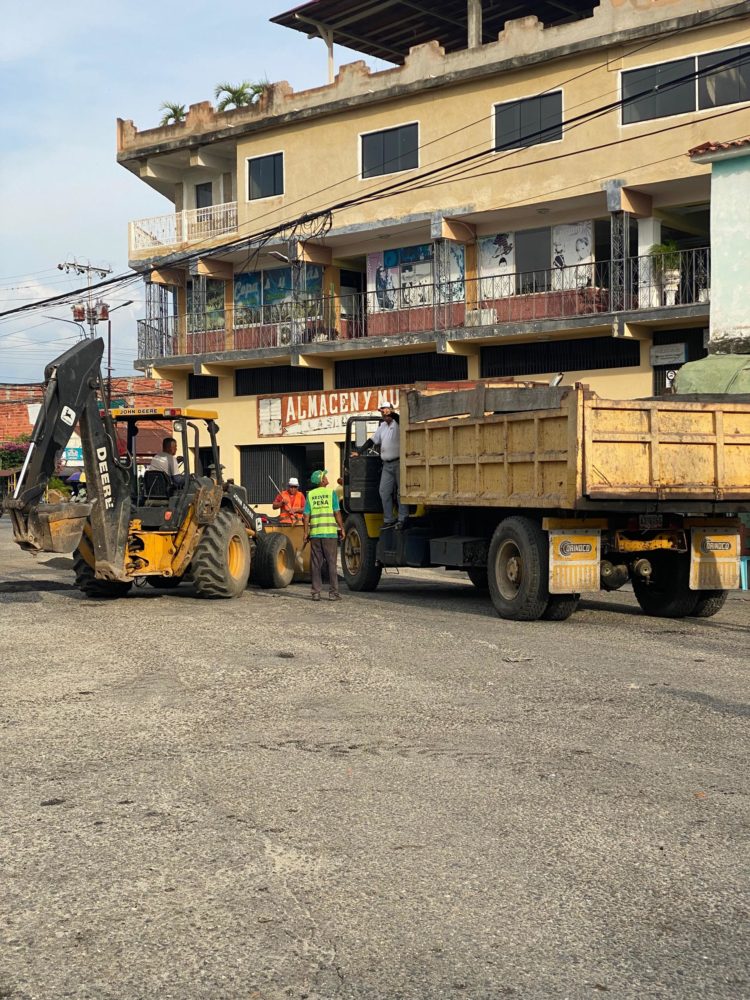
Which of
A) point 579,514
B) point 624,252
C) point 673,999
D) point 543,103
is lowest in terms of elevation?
point 673,999

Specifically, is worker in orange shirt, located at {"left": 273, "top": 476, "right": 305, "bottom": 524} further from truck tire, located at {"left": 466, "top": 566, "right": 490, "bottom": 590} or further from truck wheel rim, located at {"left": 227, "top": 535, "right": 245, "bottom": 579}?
truck tire, located at {"left": 466, "top": 566, "right": 490, "bottom": 590}

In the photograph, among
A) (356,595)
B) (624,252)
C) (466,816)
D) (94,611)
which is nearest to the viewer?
(466,816)

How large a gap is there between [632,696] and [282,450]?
103ft

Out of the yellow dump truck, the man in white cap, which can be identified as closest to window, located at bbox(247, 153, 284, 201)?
the man in white cap

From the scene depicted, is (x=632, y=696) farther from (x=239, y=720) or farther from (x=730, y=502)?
(x=730, y=502)

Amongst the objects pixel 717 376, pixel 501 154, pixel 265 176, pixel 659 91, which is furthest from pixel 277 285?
pixel 717 376

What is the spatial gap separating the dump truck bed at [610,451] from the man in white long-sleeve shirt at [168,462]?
171 inches

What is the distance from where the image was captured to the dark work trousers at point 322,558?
57.2 ft

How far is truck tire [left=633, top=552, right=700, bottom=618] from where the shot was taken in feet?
49.7

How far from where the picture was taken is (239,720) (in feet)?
28.5

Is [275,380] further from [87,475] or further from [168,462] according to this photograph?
[87,475]

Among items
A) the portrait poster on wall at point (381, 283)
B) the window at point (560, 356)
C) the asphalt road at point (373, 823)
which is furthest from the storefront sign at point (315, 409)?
the asphalt road at point (373, 823)

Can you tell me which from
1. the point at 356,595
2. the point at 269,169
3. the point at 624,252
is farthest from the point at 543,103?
the point at 356,595

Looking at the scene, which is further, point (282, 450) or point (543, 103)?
point (282, 450)
